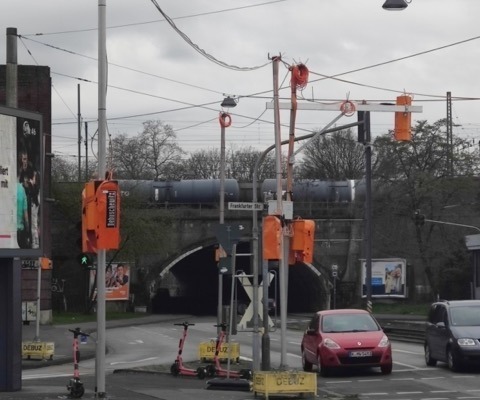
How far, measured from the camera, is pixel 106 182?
15172 millimetres

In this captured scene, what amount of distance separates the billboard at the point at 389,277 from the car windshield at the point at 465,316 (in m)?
43.4

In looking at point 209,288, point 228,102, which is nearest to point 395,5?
point 228,102

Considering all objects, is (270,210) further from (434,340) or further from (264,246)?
(434,340)

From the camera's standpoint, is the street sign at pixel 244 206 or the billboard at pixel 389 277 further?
the billboard at pixel 389 277

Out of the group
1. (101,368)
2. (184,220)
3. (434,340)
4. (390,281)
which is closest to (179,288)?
(184,220)

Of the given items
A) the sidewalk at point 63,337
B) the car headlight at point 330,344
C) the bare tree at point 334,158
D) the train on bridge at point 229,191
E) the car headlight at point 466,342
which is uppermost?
the bare tree at point 334,158

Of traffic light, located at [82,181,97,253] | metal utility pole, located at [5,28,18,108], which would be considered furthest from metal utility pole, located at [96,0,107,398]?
metal utility pole, located at [5,28,18,108]

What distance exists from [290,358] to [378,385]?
984 centimetres

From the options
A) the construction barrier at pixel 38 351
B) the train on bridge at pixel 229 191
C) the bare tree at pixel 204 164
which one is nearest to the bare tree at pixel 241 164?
the bare tree at pixel 204 164

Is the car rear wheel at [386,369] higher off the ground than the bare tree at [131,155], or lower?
lower

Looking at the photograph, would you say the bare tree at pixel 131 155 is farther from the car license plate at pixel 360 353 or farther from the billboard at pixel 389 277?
the car license plate at pixel 360 353

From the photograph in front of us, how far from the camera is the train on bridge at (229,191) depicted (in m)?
73.6

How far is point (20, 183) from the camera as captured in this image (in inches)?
823

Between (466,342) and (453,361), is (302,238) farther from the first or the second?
(453,361)
